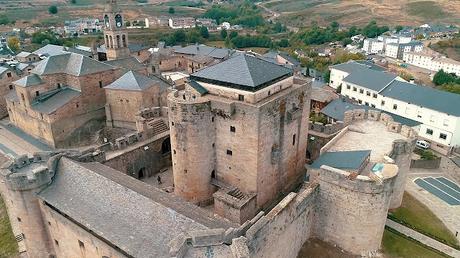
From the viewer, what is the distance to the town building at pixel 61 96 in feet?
148

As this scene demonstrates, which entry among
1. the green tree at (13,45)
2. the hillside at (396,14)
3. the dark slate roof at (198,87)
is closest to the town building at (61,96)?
the dark slate roof at (198,87)

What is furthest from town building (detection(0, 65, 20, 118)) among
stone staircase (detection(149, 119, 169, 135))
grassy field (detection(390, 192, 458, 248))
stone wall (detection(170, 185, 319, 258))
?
grassy field (detection(390, 192, 458, 248))

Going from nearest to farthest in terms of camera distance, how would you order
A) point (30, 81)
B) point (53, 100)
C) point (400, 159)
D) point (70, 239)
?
point (70, 239) → point (400, 159) → point (30, 81) → point (53, 100)

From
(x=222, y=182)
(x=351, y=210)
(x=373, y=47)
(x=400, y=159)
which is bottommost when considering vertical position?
(x=373, y=47)

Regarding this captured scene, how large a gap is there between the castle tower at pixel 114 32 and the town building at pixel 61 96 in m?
12.4

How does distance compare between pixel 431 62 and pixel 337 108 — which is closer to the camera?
pixel 337 108

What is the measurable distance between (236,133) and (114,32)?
39.4 m

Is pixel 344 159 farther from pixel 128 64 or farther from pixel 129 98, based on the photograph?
pixel 128 64

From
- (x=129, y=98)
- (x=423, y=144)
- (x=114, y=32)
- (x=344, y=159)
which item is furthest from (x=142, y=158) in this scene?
(x=423, y=144)

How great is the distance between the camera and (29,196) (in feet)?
83.7

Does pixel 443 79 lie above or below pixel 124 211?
below

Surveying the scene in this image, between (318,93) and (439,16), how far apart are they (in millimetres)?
143517

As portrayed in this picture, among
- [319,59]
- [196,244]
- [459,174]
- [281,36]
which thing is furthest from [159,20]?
[196,244]

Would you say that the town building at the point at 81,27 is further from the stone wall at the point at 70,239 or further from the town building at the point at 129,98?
the stone wall at the point at 70,239
